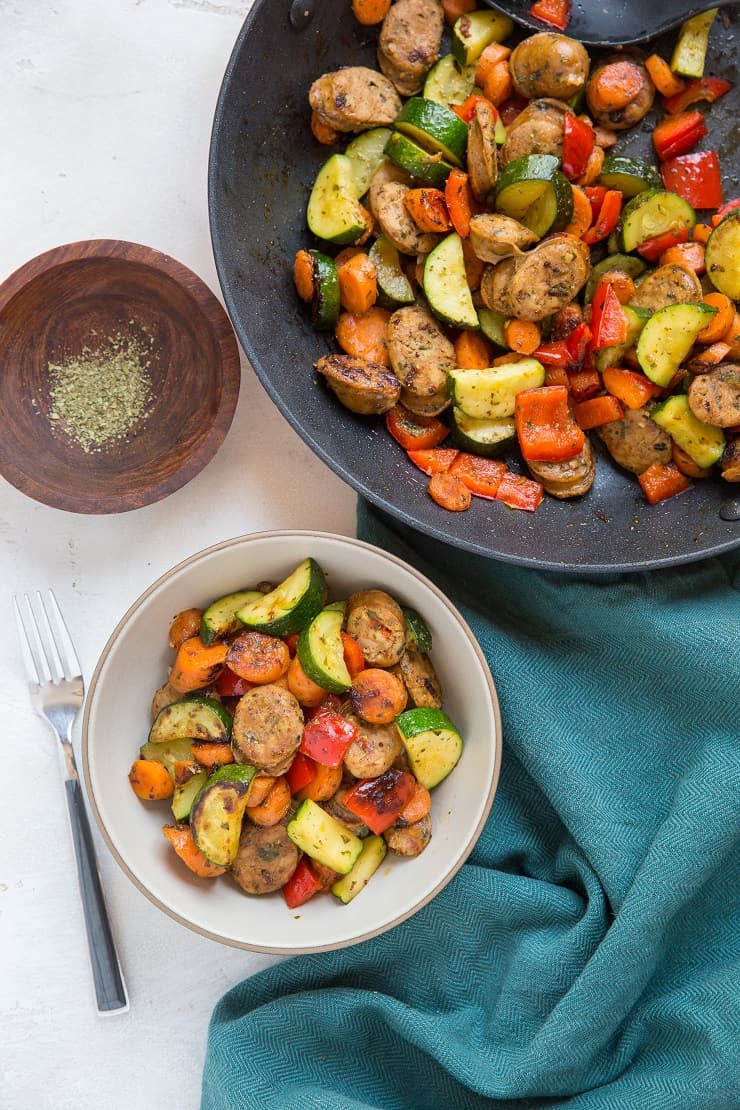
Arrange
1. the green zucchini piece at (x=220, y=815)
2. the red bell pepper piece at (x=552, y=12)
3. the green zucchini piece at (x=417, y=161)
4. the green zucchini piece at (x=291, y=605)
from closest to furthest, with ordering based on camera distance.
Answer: the green zucchini piece at (x=220, y=815)
the green zucchini piece at (x=291, y=605)
the green zucchini piece at (x=417, y=161)
the red bell pepper piece at (x=552, y=12)

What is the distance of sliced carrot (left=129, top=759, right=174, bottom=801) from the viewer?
219 cm

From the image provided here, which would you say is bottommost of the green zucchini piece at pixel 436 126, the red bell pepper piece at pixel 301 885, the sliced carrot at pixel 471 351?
the red bell pepper piece at pixel 301 885

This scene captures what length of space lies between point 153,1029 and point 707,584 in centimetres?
185

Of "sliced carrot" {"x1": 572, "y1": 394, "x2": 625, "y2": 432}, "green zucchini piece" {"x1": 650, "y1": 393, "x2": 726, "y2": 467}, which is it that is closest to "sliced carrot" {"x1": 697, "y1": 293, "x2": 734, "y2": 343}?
"green zucchini piece" {"x1": 650, "y1": 393, "x2": 726, "y2": 467}

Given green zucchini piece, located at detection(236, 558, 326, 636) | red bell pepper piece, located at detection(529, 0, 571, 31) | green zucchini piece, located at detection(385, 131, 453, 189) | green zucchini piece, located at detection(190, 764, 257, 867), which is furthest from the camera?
red bell pepper piece, located at detection(529, 0, 571, 31)

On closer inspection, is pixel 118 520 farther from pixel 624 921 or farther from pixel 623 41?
pixel 623 41

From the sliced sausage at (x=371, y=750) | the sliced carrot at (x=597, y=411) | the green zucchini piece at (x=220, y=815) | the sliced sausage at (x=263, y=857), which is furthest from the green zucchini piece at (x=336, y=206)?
the sliced sausage at (x=263, y=857)

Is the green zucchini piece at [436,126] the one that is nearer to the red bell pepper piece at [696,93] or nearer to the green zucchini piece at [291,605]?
the red bell pepper piece at [696,93]

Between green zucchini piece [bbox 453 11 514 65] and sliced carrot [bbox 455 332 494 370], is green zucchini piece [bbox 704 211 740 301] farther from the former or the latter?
green zucchini piece [bbox 453 11 514 65]

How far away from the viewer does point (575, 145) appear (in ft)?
7.48

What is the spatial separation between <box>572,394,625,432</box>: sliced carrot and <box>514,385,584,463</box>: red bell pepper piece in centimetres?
9

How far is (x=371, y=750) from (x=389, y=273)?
117 cm

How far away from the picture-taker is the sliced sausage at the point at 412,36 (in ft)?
7.59

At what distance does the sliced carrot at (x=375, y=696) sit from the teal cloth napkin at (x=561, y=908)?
347mm
